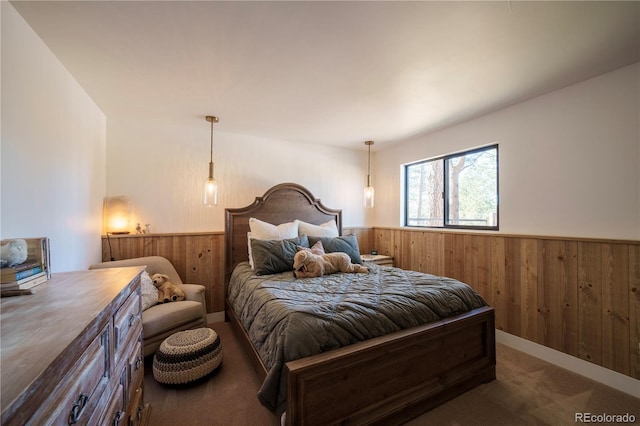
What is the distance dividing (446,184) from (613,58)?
1772 millimetres

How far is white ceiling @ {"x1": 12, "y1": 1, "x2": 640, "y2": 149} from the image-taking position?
4.52ft

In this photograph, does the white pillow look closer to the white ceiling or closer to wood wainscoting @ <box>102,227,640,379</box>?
wood wainscoting @ <box>102,227,640,379</box>

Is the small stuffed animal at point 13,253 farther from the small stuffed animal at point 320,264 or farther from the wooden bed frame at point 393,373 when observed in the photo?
the small stuffed animal at point 320,264

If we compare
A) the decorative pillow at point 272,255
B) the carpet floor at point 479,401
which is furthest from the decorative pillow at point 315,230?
the carpet floor at point 479,401

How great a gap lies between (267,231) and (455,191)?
7.77ft

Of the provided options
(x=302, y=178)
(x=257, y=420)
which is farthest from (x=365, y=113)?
(x=257, y=420)

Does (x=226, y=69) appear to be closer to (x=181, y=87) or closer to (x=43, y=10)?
(x=181, y=87)

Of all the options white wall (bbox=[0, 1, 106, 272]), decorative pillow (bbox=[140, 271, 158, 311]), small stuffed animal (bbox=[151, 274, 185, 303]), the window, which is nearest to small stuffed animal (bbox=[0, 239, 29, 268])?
white wall (bbox=[0, 1, 106, 272])

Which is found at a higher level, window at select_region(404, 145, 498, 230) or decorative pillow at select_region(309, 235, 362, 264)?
window at select_region(404, 145, 498, 230)

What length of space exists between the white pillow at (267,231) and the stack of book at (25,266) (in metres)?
1.82

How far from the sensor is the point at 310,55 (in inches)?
68.7

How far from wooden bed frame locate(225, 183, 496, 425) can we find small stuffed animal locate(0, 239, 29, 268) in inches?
48.9

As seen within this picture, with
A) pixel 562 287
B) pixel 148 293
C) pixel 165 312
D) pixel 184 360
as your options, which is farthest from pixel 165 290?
pixel 562 287

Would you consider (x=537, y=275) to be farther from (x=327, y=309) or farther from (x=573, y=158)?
(x=327, y=309)
